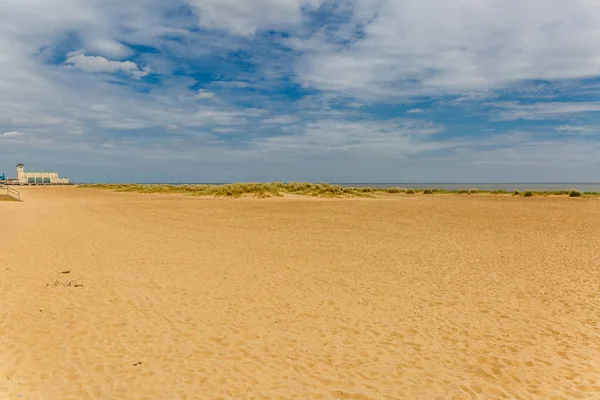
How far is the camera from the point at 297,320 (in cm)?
781

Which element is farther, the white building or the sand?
the white building

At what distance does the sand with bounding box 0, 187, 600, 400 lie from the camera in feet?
18.3

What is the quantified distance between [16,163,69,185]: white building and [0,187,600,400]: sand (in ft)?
388

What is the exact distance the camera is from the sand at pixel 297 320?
5566 millimetres

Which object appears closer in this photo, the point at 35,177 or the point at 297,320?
the point at 297,320

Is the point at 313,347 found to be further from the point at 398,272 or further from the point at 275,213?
the point at 275,213

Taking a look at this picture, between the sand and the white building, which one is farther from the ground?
the white building

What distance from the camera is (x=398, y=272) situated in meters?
11.6

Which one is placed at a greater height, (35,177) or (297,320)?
(35,177)

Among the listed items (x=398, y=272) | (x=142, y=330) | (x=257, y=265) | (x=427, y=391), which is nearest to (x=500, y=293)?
(x=398, y=272)

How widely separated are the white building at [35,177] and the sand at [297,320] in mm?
118328

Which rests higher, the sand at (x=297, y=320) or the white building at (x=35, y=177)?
the white building at (x=35, y=177)

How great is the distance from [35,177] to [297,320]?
13287cm

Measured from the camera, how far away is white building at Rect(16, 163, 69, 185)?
115m
